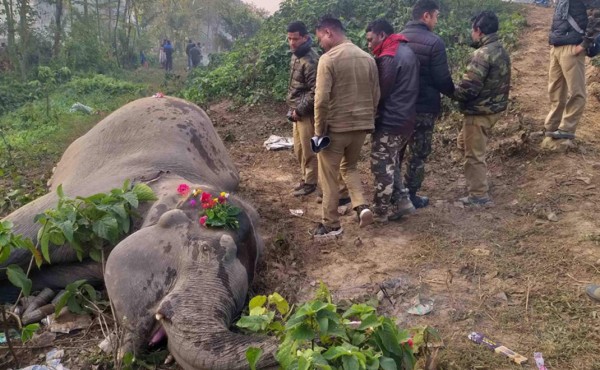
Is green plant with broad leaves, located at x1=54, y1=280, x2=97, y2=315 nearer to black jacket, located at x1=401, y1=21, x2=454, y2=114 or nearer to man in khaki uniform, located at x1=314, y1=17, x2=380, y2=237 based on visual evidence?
man in khaki uniform, located at x1=314, y1=17, x2=380, y2=237

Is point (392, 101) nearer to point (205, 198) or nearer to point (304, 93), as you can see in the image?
point (304, 93)

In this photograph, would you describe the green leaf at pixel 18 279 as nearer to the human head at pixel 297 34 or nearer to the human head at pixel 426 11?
the human head at pixel 297 34

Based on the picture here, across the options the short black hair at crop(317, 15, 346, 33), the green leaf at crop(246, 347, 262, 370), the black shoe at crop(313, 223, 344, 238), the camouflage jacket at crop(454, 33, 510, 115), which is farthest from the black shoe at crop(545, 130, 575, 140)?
the green leaf at crop(246, 347, 262, 370)

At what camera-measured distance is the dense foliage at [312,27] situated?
11945 millimetres

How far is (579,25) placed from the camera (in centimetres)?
667

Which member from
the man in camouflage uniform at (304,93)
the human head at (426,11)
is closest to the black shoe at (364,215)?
the man in camouflage uniform at (304,93)

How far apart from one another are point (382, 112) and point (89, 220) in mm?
3106

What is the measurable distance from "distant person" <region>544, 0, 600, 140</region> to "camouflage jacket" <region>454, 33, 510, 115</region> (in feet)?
4.27

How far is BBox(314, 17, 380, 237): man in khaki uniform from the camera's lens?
5.50m

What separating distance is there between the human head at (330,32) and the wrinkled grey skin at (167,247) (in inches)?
69.5

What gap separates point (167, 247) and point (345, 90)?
8.10 ft

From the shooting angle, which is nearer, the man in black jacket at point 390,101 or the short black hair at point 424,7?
the man in black jacket at point 390,101

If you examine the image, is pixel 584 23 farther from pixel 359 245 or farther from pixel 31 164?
pixel 31 164

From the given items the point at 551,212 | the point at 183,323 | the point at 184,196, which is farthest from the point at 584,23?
the point at 183,323
